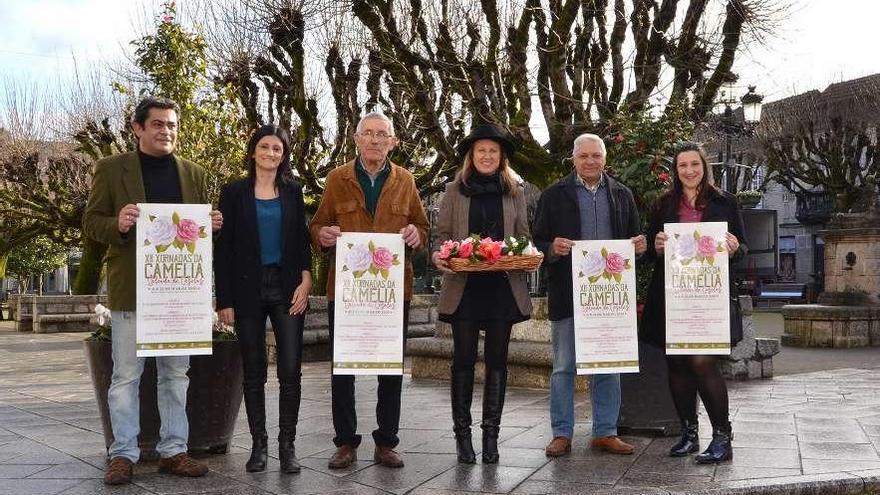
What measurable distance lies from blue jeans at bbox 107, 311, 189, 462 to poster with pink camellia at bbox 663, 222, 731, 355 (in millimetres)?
3041

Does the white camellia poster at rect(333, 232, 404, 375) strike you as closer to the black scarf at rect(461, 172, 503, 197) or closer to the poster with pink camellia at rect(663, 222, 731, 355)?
the black scarf at rect(461, 172, 503, 197)

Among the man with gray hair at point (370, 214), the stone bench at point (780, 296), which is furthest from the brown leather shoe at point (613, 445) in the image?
the stone bench at point (780, 296)

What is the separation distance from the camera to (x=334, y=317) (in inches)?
213

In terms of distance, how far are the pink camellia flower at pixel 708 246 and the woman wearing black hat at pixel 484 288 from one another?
1110 mm

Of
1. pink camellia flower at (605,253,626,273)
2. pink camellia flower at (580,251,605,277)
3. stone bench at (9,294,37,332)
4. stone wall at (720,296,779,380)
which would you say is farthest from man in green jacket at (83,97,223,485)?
stone bench at (9,294,37,332)

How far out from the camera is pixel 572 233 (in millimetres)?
5820

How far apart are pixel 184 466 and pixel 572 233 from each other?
280 cm

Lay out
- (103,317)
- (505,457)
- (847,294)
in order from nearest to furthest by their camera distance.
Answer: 1. (505,457)
2. (103,317)
3. (847,294)

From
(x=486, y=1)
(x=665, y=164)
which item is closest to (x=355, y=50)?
(x=486, y=1)

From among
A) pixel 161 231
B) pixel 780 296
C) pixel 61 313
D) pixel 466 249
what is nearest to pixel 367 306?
pixel 466 249

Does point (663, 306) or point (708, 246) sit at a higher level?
point (708, 246)

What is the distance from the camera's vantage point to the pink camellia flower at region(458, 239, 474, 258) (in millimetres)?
5242

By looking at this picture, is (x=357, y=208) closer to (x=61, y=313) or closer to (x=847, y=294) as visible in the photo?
(x=847, y=294)

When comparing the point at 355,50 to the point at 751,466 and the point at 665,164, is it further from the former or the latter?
the point at 751,466
